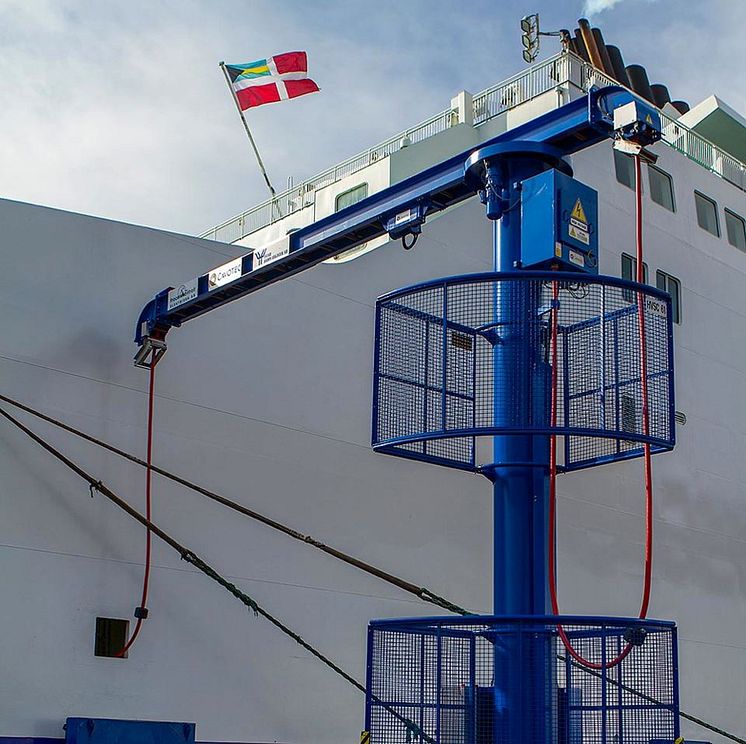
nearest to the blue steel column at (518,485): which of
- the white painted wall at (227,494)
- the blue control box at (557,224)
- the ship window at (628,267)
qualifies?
the blue control box at (557,224)

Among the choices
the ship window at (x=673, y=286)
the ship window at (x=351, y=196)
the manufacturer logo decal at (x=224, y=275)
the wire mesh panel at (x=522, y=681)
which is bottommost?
the wire mesh panel at (x=522, y=681)

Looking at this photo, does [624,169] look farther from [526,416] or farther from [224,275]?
[526,416]

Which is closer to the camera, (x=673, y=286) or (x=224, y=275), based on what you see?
(x=224, y=275)

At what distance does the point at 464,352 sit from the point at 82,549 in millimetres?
3108

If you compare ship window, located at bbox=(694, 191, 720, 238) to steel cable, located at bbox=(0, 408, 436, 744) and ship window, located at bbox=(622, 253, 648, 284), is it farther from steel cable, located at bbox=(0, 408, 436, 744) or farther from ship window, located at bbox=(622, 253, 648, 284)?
steel cable, located at bbox=(0, 408, 436, 744)

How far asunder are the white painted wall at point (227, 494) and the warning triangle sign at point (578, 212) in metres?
3.57

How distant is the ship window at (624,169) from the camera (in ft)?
41.0

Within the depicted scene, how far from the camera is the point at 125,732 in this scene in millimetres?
7270

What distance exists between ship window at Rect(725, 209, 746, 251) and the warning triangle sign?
29.2ft

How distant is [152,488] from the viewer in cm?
805

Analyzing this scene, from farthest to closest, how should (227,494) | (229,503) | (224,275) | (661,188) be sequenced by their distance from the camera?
(661,188), (227,494), (224,275), (229,503)

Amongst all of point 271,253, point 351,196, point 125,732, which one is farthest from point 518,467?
point 351,196

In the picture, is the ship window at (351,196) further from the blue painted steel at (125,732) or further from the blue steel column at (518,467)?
the blue painted steel at (125,732)

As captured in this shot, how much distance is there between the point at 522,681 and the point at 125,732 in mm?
3370
